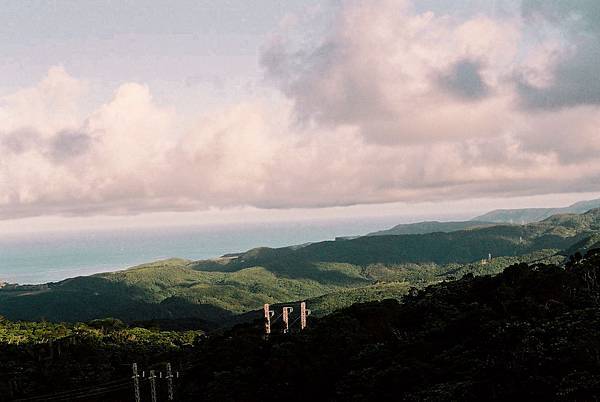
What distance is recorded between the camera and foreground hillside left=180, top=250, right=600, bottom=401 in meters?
34.4

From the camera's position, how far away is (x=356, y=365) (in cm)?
5259

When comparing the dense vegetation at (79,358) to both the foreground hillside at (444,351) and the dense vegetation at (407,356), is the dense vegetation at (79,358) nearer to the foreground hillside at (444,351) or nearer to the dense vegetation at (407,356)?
the dense vegetation at (407,356)

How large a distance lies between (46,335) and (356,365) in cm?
9431

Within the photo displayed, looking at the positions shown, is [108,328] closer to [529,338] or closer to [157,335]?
[157,335]

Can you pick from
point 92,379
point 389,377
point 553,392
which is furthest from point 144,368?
point 553,392

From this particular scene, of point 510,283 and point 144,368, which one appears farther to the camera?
point 144,368

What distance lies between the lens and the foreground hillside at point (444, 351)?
34.4m

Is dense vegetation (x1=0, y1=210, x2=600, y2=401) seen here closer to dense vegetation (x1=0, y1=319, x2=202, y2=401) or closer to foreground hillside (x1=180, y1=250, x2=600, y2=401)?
foreground hillside (x1=180, y1=250, x2=600, y2=401)

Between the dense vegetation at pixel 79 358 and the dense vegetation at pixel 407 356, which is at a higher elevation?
the dense vegetation at pixel 407 356

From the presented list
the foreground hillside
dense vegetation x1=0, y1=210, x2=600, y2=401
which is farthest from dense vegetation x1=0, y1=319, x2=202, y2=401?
the foreground hillside

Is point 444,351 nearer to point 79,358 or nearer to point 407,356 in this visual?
point 407,356

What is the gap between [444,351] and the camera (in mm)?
46531

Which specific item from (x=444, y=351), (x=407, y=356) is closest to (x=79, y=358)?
(x=407, y=356)

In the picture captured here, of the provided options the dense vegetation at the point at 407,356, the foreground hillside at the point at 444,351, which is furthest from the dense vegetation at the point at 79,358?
the foreground hillside at the point at 444,351
